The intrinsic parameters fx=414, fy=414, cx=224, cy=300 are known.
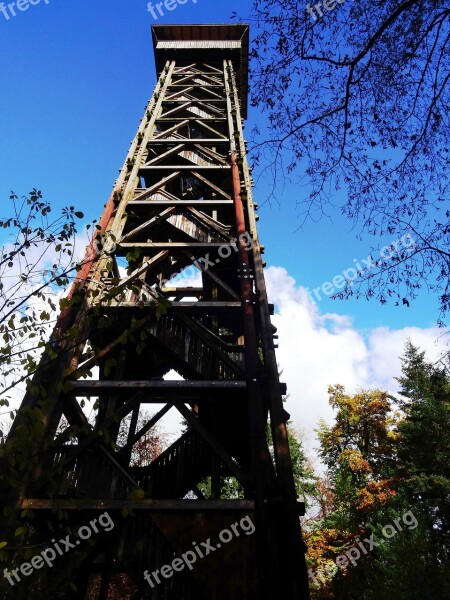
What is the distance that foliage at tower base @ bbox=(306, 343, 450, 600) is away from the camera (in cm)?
1447

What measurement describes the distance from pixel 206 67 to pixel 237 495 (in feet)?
65.0

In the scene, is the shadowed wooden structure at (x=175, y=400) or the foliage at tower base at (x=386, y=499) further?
the foliage at tower base at (x=386, y=499)

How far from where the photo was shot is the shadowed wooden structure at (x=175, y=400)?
3797mm

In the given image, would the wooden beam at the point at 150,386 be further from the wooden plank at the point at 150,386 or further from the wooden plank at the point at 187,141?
the wooden plank at the point at 187,141

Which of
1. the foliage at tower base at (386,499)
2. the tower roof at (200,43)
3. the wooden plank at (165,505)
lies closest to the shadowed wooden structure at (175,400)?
the wooden plank at (165,505)

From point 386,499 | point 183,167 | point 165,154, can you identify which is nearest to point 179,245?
point 183,167

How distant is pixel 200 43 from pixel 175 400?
1540 cm

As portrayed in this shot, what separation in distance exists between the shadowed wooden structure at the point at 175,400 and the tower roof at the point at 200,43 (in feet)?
22.1

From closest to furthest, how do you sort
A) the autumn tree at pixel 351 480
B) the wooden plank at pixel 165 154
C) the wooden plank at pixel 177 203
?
1. the wooden plank at pixel 177 203
2. the wooden plank at pixel 165 154
3. the autumn tree at pixel 351 480

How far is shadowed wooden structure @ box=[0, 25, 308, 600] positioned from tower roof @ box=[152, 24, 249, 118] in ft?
22.1

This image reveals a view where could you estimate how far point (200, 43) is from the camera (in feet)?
52.2

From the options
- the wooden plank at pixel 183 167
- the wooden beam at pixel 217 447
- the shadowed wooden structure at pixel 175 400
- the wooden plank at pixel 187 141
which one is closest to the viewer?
the shadowed wooden structure at pixel 175 400

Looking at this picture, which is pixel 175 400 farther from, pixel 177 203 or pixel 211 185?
pixel 211 185

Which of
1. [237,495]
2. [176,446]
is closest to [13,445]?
[176,446]
